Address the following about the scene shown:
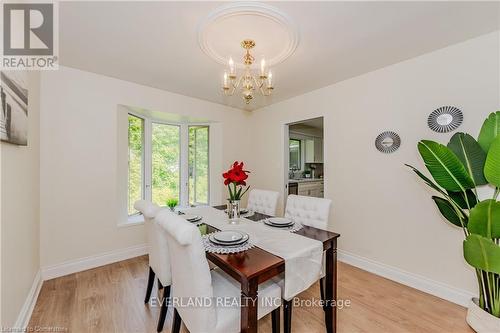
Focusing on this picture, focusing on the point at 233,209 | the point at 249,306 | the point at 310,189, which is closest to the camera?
the point at 249,306

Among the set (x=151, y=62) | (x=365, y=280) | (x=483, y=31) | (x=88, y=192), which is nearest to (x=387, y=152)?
(x=483, y=31)

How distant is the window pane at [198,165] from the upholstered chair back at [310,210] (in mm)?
2177

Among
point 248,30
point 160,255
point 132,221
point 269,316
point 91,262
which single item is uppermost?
point 248,30

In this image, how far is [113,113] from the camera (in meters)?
2.74

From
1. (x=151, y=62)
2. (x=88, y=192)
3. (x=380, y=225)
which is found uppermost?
(x=151, y=62)

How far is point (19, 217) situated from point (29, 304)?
2.70 feet

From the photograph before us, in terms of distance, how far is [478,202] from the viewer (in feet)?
5.17

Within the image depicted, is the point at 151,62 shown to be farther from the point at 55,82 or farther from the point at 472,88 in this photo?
the point at 472,88

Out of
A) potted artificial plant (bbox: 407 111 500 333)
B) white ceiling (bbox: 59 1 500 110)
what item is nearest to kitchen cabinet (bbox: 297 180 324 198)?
white ceiling (bbox: 59 1 500 110)

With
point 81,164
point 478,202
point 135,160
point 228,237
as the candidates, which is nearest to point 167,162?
point 135,160

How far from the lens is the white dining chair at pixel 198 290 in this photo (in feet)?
3.59

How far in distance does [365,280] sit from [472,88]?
219 centimetres

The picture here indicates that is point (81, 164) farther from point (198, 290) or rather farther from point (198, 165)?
point (198, 290)

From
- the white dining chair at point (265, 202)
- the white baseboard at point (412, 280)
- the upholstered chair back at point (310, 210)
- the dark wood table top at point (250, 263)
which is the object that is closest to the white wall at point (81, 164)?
the white dining chair at point (265, 202)
